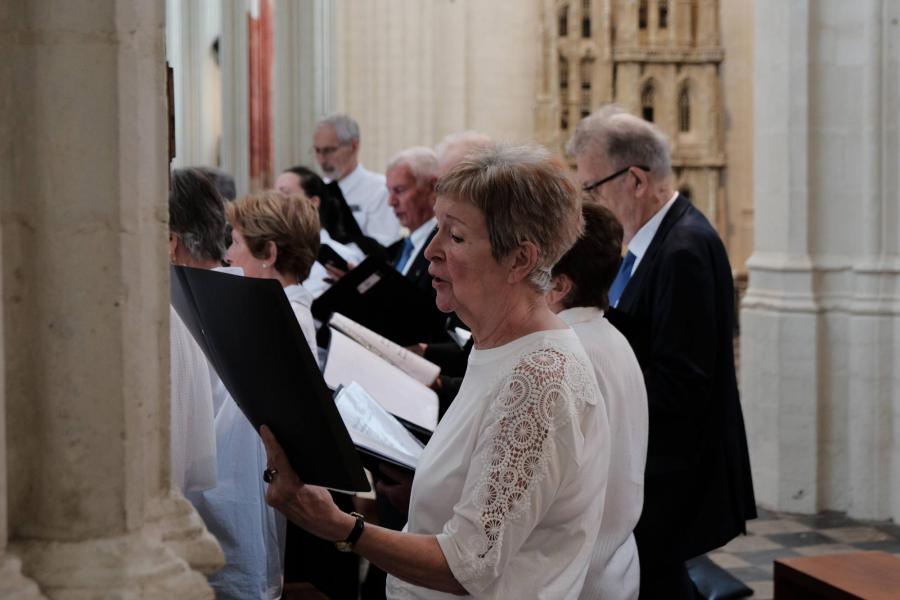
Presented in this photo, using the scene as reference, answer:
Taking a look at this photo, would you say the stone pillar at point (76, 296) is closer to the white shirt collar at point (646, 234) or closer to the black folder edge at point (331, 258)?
the white shirt collar at point (646, 234)

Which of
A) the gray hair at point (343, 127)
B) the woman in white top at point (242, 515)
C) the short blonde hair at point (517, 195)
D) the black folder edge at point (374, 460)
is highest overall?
the gray hair at point (343, 127)

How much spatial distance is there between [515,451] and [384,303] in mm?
2133

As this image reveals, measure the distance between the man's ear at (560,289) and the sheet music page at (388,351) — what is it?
72cm

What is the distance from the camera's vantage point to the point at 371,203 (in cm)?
655

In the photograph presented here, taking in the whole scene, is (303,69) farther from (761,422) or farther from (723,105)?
(723,105)

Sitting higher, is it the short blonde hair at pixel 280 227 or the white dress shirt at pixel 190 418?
the short blonde hair at pixel 280 227

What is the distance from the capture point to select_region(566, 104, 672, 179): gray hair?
11.5 ft

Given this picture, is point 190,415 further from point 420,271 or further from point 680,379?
point 420,271

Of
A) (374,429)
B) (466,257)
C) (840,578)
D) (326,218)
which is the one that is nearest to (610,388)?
(374,429)

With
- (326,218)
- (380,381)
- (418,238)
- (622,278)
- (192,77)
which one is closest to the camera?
(380,381)

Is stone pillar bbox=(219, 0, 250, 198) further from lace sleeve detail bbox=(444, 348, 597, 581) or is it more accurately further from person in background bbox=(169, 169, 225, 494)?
lace sleeve detail bbox=(444, 348, 597, 581)

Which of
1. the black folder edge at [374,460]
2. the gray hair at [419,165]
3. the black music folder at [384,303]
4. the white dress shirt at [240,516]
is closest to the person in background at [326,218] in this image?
the gray hair at [419,165]

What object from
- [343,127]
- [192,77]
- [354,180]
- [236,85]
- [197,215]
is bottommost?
[197,215]

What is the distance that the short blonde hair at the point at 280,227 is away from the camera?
11.0ft
